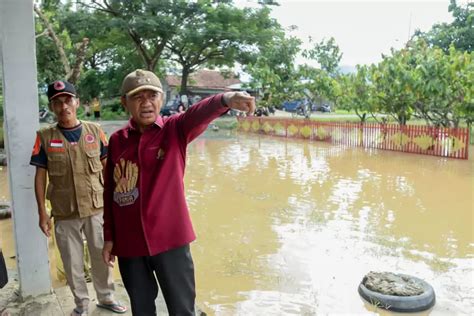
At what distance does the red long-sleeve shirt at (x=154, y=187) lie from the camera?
2.13 metres

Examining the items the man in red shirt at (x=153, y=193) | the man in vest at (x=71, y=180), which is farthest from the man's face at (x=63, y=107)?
the man in red shirt at (x=153, y=193)

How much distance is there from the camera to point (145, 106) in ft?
6.98

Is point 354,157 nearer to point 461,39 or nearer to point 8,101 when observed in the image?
point 8,101

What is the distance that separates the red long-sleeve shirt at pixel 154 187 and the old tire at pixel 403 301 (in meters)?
2.40

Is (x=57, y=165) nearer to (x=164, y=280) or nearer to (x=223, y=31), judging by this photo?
(x=164, y=280)

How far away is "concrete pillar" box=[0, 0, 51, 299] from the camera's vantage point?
306 cm

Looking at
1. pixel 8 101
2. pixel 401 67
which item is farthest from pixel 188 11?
pixel 8 101

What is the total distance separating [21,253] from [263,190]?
6021mm

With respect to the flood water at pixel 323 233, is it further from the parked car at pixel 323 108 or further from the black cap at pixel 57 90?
the parked car at pixel 323 108

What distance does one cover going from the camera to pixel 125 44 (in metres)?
29.2

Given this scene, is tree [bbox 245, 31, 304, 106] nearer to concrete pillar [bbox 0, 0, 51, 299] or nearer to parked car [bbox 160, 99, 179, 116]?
parked car [bbox 160, 99, 179, 116]

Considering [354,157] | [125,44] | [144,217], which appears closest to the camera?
[144,217]

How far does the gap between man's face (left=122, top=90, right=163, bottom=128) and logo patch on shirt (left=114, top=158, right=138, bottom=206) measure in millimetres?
223

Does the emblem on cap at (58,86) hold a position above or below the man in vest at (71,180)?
above
